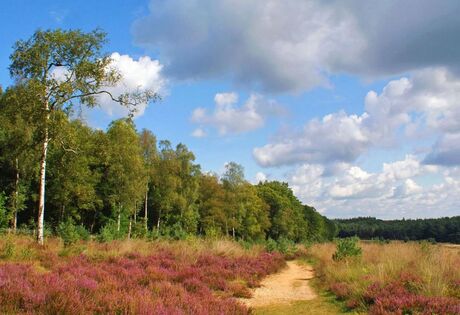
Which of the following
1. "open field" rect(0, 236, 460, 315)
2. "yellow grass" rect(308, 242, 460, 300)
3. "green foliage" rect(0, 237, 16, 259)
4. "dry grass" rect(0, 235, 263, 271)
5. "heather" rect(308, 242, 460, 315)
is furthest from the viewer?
"dry grass" rect(0, 235, 263, 271)

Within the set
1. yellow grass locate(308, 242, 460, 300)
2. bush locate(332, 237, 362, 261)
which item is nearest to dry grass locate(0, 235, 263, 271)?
bush locate(332, 237, 362, 261)

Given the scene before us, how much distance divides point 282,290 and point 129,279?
6.16 m

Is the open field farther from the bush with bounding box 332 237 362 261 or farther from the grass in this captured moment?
the bush with bounding box 332 237 362 261

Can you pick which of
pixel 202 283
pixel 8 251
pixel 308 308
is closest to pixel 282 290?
pixel 202 283

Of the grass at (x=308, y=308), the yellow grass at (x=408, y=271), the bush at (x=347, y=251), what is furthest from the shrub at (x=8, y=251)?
Result: the bush at (x=347, y=251)

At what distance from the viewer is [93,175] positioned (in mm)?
44969

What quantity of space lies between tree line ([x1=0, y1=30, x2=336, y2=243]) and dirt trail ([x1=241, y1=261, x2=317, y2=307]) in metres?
10.4

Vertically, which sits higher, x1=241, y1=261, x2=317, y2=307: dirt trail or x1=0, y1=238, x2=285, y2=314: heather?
x1=0, y1=238, x2=285, y2=314: heather

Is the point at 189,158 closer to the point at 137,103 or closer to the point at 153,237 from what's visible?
the point at 153,237

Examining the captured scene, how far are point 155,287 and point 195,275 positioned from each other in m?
4.22

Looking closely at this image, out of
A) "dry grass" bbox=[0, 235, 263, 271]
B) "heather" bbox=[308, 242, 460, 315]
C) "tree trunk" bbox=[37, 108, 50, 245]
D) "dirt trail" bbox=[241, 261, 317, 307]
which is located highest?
"tree trunk" bbox=[37, 108, 50, 245]

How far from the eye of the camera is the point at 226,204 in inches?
2699

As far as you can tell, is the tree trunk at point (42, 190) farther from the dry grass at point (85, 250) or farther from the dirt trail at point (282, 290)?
the dirt trail at point (282, 290)

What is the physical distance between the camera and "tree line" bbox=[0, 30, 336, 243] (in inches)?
770
